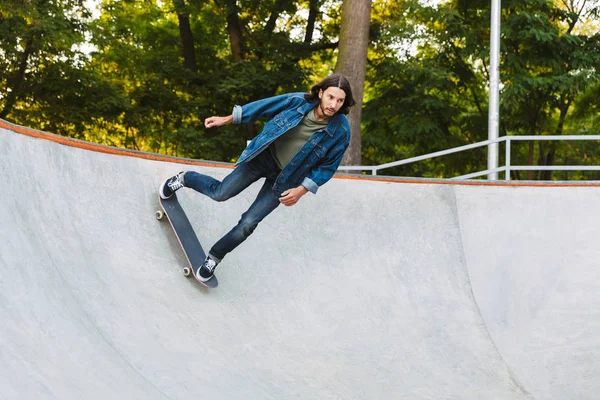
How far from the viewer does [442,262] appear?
6.39 metres

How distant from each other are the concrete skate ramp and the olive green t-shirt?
1.23 m

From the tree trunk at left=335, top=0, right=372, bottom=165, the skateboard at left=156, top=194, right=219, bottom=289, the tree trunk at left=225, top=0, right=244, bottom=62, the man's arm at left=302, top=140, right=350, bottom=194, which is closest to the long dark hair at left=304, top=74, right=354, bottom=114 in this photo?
the man's arm at left=302, top=140, right=350, bottom=194

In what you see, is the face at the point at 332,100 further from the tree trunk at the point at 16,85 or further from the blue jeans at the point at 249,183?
the tree trunk at the point at 16,85

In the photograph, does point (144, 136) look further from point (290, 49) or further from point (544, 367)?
point (544, 367)

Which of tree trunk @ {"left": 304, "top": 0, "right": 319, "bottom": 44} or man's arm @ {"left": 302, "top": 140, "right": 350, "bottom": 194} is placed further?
tree trunk @ {"left": 304, "top": 0, "right": 319, "bottom": 44}

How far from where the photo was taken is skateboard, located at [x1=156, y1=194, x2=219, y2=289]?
5129mm

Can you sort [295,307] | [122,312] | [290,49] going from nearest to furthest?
[122,312]
[295,307]
[290,49]

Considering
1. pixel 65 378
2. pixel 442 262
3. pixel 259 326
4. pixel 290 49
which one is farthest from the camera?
pixel 290 49

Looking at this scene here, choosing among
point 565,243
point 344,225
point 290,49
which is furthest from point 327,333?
point 290,49

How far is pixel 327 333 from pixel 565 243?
10.2ft

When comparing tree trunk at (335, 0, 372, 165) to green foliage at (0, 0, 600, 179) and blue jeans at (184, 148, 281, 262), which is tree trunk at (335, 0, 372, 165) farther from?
blue jeans at (184, 148, 281, 262)

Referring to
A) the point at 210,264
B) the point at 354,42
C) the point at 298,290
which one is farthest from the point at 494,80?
the point at 210,264

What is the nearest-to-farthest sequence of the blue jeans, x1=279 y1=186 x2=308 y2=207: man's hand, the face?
the face < x1=279 y1=186 x2=308 y2=207: man's hand < the blue jeans

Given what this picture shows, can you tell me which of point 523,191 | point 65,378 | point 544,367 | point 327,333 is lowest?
point 544,367
